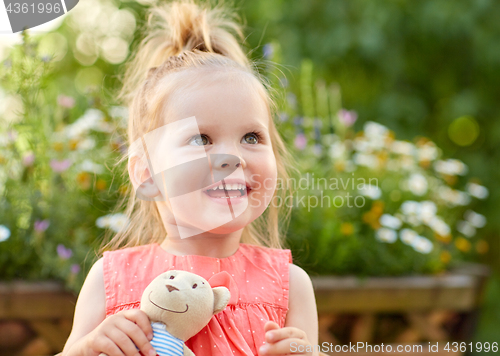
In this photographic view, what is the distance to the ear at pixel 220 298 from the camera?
0.84 meters

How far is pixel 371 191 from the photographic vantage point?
201 cm

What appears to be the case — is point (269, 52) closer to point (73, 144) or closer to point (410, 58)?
point (73, 144)

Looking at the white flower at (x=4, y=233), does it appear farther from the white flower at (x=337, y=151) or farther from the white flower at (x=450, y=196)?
the white flower at (x=450, y=196)

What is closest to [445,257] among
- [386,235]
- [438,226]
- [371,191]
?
[438,226]

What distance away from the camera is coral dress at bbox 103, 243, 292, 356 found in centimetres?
94

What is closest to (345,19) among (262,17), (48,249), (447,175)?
(262,17)

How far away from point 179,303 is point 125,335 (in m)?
0.11

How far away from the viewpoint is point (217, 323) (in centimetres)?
95

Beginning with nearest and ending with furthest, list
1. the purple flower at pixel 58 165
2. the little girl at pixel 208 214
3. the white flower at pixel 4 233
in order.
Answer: the little girl at pixel 208 214, the white flower at pixel 4 233, the purple flower at pixel 58 165

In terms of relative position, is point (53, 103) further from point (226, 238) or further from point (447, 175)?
point (447, 175)

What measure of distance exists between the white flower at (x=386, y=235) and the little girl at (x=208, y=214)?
3.03 ft

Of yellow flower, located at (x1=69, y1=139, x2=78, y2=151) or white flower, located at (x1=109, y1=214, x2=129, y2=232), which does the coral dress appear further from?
yellow flower, located at (x1=69, y1=139, x2=78, y2=151)

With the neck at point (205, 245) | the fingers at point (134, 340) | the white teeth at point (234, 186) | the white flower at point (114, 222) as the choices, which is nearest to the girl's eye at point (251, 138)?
the white teeth at point (234, 186)

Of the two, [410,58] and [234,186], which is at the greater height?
[234,186]
